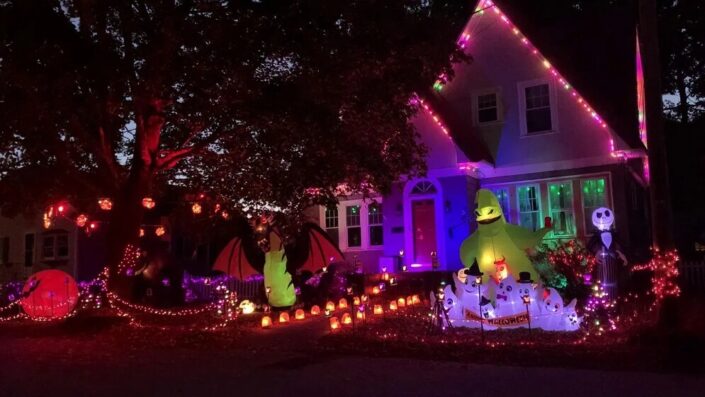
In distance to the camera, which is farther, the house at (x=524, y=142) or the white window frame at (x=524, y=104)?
the white window frame at (x=524, y=104)

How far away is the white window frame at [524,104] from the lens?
18.0 m

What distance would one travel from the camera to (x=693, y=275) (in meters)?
15.6

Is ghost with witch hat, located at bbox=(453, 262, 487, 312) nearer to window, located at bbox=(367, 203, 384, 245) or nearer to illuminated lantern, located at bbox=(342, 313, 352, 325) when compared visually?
illuminated lantern, located at bbox=(342, 313, 352, 325)

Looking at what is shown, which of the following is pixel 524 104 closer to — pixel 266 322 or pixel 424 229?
pixel 424 229

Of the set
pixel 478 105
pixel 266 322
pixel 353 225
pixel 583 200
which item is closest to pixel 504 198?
pixel 583 200

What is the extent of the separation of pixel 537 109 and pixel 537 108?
0.04 m

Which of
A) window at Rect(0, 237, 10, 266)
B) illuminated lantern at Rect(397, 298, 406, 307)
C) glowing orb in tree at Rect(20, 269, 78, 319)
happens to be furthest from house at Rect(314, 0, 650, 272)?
window at Rect(0, 237, 10, 266)

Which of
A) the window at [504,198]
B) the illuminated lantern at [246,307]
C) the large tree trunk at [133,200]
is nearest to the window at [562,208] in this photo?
the window at [504,198]

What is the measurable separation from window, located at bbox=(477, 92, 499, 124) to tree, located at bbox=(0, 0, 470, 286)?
19.8 ft

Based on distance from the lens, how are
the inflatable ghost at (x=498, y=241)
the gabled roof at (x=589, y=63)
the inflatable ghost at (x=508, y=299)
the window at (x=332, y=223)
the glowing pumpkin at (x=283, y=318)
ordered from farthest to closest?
the window at (x=332, y=223) < the gabled roof at (x=589, y=63) < the glowing pumpkin at (x=283, y=318) < the inflatable ghost at (x=498, y=241) < the inflatable ghost at (x=508, y=299)

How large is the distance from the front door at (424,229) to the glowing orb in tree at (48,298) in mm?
9502

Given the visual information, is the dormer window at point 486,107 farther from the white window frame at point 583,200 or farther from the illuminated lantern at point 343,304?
the illuminated lantern at point 343,304

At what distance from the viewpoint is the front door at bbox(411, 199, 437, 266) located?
1822 cm

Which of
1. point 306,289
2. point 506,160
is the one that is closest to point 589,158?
point 506,160
